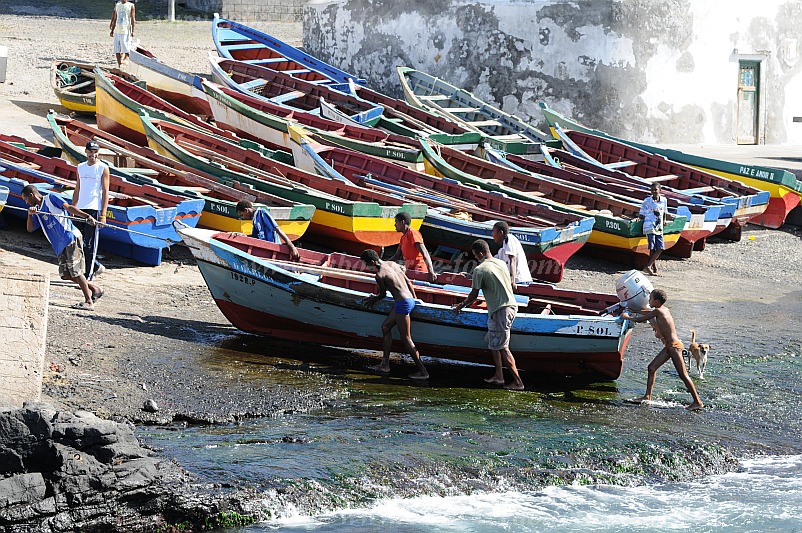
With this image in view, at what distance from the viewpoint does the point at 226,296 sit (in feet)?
43.3

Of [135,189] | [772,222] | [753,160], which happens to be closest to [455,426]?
[135,189]

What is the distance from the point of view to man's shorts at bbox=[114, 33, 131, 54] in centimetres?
2491

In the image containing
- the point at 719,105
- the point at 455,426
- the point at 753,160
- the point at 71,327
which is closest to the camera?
the point at 455,426

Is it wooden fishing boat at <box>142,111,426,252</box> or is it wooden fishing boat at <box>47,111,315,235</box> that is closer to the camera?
wooden fishing boat at <box>47,111,315,235</box>

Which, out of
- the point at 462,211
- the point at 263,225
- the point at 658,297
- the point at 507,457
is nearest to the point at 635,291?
the point at 658,297

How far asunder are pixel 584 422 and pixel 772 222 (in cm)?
1168

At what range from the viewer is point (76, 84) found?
23.8 m

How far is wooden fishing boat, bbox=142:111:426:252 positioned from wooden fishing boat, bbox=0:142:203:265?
1.66m

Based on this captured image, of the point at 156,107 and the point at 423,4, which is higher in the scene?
the point at 423,4

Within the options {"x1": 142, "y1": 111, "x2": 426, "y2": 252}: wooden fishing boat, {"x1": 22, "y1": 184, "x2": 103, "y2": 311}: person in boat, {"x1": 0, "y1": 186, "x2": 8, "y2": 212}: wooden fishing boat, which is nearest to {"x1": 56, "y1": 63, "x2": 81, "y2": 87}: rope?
{"x1": 142, "y1": 111, "x2": 426, "y2": 252}: wooden fishing boat

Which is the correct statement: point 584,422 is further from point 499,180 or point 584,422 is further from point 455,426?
point 499,180

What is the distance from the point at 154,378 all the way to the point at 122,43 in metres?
15.3

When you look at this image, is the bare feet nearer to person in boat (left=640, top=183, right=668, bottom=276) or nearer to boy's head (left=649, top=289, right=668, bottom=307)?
boy's head (left=649, top=289, right=668, bottom=307)

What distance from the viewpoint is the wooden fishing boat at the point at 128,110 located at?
21.0 m
